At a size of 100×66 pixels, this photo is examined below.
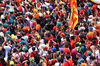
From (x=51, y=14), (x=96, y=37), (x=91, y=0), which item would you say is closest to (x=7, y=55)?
(x=96, y=37)

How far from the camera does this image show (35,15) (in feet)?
23.4

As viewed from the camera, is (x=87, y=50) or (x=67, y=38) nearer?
(x=87, y=50)

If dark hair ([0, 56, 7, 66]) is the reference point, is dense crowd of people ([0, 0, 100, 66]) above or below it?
above

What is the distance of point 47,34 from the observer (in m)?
5.73

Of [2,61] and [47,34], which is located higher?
[47,34]

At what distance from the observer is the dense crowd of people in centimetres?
464

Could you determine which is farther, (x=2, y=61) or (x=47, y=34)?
(x=47, y=34)

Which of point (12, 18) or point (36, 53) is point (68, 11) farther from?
point (36, 53)

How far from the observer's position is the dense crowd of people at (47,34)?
4637 mm

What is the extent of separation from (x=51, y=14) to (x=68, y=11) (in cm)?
70

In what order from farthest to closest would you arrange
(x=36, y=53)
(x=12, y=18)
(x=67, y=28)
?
(x=12, y=18), (x=67, y=28), (x=36, y=53)

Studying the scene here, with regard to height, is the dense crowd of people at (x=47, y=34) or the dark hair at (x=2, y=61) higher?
the dense crowd of people at (x=47, y=34)

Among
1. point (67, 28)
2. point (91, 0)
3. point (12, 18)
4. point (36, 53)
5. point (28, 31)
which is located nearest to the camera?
point (36, 53)

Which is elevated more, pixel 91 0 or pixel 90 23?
pixel 91 0
